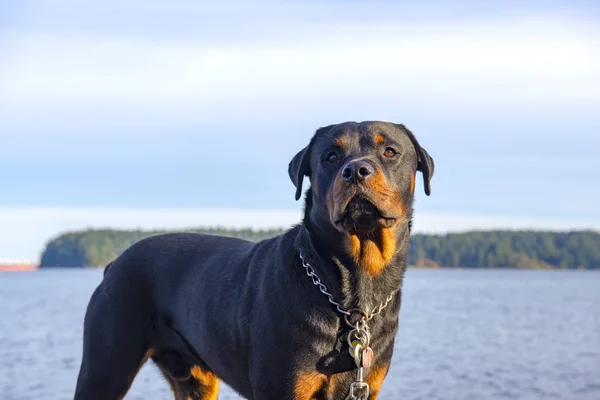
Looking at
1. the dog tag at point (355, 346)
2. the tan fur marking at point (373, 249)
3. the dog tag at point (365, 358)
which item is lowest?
the dog tag at point (365, 358)

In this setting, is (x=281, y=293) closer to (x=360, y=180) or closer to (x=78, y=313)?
(x=360, y=180)

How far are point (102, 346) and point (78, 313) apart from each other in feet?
96.9

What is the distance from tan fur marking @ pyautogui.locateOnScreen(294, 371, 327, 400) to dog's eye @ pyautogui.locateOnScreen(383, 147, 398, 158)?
123 cm

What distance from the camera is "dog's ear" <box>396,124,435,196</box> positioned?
535 centimetres

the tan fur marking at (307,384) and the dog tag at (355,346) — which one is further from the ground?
the dog tag at (355,346)

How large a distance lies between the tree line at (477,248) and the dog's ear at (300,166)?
69962 millimetres

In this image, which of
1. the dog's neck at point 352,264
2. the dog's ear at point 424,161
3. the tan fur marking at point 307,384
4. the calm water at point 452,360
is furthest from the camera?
the calm water at point 452,360

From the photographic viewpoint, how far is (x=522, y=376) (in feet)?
49.0

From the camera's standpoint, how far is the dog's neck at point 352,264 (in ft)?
16.6

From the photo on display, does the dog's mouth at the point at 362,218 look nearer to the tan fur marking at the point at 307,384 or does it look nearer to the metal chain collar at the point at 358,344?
the metal chain collar at the point at 358,344

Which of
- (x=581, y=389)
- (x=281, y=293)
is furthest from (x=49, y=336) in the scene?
(x=281, y=293)

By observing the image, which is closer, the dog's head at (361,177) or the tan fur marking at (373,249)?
the dog's head at (361,177)

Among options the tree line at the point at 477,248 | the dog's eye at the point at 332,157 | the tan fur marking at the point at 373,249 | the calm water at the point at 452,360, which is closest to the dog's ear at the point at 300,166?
the dog's eye at the point at 332,157

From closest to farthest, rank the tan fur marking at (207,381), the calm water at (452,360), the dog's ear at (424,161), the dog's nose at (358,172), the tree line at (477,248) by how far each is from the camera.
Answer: the dog's nose at (358,172), the dog's ear at (424,161), the tan fur marking at (207,381), the calm water at (452,360), the tree line at (477,248)
